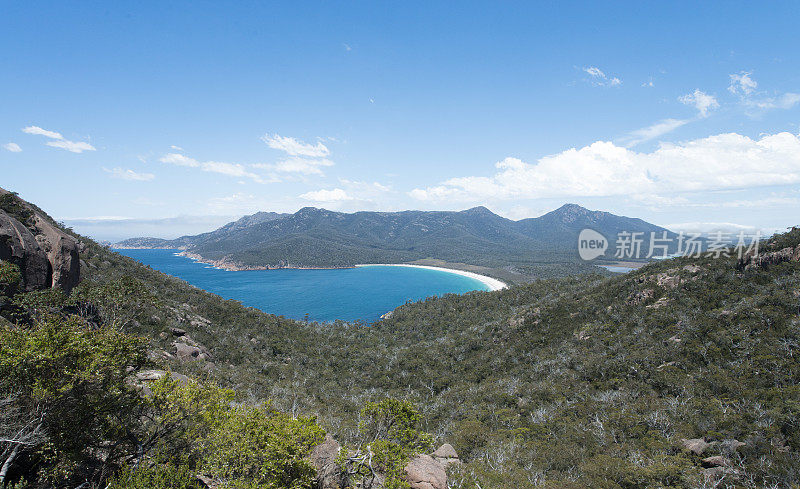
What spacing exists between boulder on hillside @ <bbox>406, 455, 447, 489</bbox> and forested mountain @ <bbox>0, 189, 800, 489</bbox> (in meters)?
0.87

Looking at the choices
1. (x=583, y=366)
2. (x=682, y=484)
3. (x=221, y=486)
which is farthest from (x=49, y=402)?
(x=583, y=366)

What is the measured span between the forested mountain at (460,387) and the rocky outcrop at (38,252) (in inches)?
126

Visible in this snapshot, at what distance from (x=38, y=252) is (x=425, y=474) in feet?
107

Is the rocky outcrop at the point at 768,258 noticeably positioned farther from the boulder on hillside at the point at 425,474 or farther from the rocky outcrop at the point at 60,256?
→ the rocky outcrop at the point at 60,256

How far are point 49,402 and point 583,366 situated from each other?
36.2m

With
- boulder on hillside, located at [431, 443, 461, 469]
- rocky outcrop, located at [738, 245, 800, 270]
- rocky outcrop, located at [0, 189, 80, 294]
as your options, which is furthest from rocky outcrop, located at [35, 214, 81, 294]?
rocky outcrop, located at [738, 245, 800, 270]

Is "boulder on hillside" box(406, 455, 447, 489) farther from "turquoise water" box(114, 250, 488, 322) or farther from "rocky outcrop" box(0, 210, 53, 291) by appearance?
"turquoise water" box(114, 250, 488, 322)

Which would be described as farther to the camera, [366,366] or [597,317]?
[366,366]

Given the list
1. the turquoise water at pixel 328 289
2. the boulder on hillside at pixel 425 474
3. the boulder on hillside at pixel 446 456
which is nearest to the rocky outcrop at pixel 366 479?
the boulder on hillside at pixel 425 474

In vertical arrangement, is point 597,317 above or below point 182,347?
above

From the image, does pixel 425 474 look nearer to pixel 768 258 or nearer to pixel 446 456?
pixel 446 456

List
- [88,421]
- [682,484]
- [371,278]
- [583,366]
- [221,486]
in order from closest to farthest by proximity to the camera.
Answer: [221,486]
[88,421]
[682,484]
[583,366]
[371,278]

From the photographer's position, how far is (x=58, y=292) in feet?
65.7

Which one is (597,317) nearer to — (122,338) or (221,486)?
(221,486)
